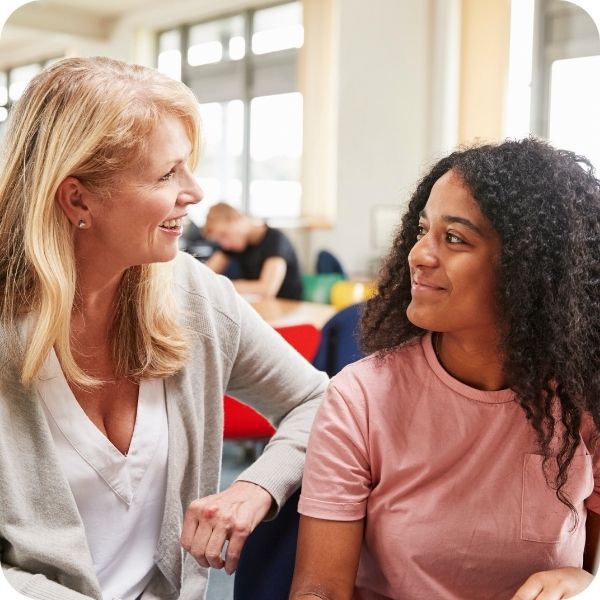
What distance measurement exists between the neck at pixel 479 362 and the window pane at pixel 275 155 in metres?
6.39

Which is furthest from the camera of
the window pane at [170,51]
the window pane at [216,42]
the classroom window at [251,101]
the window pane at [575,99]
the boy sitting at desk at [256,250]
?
the window pane at [170,51]

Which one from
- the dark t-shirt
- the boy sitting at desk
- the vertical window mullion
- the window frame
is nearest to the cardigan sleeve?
the boy sitting at desk

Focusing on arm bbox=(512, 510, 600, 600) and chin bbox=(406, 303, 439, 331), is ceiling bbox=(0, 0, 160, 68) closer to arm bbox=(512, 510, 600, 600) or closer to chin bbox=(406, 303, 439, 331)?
chin bbox=(406, 303, 439, 331)

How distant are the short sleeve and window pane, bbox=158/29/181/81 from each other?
8.09m

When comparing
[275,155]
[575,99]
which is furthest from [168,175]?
[275,155]

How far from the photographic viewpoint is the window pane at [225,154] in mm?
8281

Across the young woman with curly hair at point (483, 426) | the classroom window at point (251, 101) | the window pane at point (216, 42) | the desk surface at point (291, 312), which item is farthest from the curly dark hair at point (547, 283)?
the window pane at point (216, 42)

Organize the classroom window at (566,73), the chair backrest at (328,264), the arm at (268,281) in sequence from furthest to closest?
the chair backrest at (328,264), the classroom window at (566,73), the arm at (268,281)

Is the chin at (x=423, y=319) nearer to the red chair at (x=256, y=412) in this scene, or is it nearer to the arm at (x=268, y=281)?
the red chair at (x=256, y=412)

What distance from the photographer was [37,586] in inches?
42.6

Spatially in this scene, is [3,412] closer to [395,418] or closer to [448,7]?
[395,418]

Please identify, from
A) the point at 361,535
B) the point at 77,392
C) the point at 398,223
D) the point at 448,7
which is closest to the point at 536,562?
the point at 361,535

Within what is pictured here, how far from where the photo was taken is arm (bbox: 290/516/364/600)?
A: 3.70 ft

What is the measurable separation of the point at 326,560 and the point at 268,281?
3628mm
